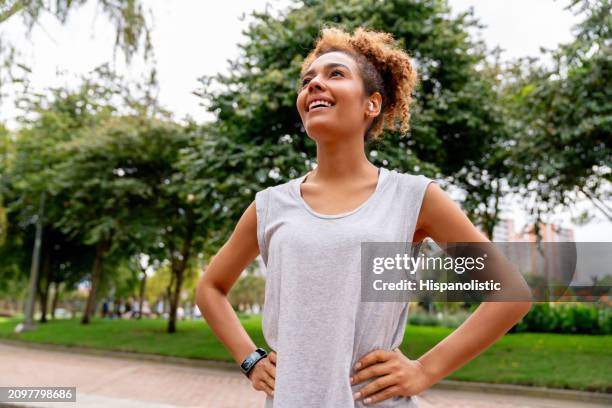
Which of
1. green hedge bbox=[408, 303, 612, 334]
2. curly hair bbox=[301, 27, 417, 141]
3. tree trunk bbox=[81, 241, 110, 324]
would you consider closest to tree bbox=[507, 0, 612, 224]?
green hedge bbox=[408, 303, 612, 334]

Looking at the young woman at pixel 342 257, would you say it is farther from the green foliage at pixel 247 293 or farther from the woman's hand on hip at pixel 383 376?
the green foliage at pixel 247 293

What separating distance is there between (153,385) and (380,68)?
385 inches

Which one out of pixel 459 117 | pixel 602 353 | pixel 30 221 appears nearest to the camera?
pixel 459 117

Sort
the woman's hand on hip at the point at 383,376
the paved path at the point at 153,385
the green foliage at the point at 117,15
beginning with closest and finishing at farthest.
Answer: the woman's hand on hip at the point at 383,376
the green foliage at the point at 117,15
the paved path at the point at 153,385

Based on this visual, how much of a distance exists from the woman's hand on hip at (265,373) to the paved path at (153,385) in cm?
633

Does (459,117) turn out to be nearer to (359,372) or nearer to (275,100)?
(275,100)

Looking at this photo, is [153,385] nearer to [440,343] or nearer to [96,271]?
[440,343]

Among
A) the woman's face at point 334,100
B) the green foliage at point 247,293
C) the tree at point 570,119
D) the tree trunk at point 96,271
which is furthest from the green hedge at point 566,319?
the green foliage at point 247,293

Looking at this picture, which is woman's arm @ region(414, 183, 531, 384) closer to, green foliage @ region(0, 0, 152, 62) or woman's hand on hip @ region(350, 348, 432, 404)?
woman's hand on hip @ region(350, 348, 432, 404)

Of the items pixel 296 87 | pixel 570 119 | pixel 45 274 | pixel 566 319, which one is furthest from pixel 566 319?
pixel 45 274

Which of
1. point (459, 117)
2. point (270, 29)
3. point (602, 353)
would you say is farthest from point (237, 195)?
point (602, 353)

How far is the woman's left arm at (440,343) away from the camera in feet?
A: 4.96

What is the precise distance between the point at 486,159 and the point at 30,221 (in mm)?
20663

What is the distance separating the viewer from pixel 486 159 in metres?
12.6
